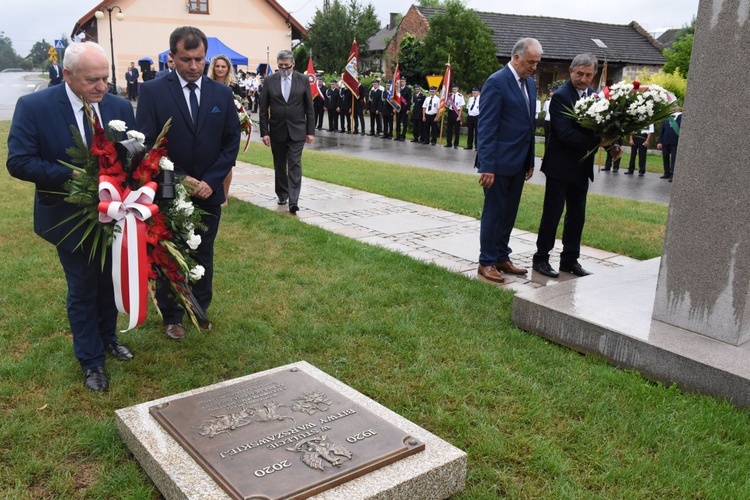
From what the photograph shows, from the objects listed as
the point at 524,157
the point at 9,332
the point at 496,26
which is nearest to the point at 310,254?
the point at 524,157

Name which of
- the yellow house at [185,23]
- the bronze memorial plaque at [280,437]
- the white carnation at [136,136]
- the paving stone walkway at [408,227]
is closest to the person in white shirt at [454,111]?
the paving stone walkway at [408,227]

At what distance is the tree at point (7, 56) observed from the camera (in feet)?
463

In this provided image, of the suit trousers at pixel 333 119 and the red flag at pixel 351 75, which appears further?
the suit trousers at pixel 333 119

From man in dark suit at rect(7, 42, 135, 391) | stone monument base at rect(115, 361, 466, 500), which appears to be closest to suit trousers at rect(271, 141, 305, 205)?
man in dark suit at rect(7, 42, 135, 391)

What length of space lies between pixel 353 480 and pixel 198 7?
47284 millimetres

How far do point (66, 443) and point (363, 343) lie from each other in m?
1.90

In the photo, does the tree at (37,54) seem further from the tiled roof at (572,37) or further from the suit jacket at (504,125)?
the suit jacket at (504,125)

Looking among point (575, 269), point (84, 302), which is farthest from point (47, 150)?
point (575, 269)

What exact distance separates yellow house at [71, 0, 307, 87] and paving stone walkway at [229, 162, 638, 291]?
3403cm

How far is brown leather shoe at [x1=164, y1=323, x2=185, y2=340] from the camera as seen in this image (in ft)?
14.8

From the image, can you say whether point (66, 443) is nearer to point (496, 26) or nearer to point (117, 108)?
point (117, 108)

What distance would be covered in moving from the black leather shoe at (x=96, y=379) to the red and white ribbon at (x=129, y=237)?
523mm

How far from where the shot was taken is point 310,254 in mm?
6602

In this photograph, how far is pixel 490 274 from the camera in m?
5.93
